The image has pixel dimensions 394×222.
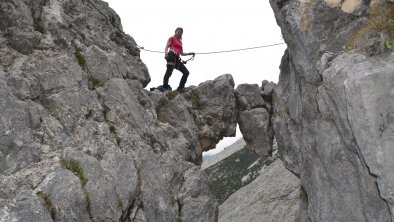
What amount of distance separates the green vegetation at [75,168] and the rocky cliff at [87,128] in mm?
42

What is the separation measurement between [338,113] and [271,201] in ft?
135

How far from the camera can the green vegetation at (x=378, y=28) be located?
1617 cm

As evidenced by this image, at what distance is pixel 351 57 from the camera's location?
1689cm

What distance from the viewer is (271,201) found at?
56719 millimetres

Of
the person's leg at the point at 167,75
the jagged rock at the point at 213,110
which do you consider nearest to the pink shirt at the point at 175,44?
the person's leg at the point at 167,75

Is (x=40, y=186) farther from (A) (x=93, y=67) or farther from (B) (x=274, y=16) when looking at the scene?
(B) (x=274, y=16)

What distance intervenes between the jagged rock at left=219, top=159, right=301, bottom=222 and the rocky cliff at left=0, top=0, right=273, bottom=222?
26.7 metres

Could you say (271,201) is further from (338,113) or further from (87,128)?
(87,128)

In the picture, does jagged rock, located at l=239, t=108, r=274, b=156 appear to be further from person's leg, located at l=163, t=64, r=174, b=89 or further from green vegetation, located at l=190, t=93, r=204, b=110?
→ person's leg, located at l=163, t=64, r=174, b=89

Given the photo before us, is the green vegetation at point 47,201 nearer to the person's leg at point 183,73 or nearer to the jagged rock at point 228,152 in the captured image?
the person's leg at point 183,73

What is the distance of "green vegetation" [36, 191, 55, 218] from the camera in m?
15.3

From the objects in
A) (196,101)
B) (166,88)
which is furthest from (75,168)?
(196,101)

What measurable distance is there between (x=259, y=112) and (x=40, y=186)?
61.0ft

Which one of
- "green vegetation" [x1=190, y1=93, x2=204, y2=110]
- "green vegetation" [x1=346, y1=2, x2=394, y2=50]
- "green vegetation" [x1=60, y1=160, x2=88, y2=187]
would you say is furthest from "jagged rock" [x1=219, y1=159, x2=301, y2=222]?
"green vegetation" [x1=60, y1=160, x2=88, y2=187]
